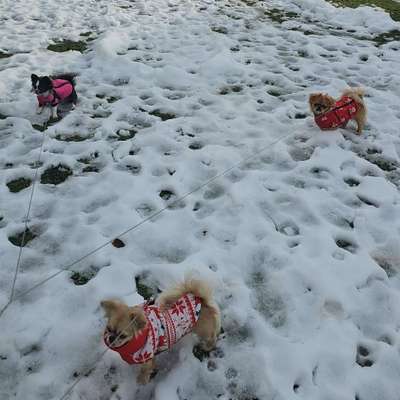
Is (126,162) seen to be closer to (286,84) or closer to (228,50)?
(286,84)

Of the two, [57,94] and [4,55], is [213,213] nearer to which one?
[57,94]

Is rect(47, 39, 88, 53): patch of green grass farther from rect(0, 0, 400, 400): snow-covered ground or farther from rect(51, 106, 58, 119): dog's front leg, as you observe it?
rect(51, 106, 58, 119): dog's front leg

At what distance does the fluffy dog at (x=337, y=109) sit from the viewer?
15.4 feet

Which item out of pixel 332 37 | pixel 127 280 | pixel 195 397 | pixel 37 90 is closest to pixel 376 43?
pixel 332 37

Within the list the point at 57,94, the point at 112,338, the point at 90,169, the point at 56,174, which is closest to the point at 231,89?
the point at 57,94

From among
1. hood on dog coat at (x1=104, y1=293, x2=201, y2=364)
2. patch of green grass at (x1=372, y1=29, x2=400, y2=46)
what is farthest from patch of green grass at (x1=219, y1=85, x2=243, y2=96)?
hood on dog coat at (x1=104, y1=293, x2=201, y2=364)

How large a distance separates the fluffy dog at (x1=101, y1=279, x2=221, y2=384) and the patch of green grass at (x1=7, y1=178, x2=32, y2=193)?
7.00 ft

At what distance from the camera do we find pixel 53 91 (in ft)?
15.5

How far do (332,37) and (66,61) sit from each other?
15.7ft

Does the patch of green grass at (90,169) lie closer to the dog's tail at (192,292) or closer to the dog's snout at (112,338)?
the dog's tail at (192,292)

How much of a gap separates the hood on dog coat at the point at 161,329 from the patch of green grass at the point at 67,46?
5.38m

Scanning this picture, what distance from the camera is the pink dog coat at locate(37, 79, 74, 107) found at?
4.77 m

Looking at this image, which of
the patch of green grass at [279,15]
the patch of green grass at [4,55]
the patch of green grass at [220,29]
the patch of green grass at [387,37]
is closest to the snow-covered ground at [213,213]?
the patch of green grass at [4,55]

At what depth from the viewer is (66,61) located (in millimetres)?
6223
